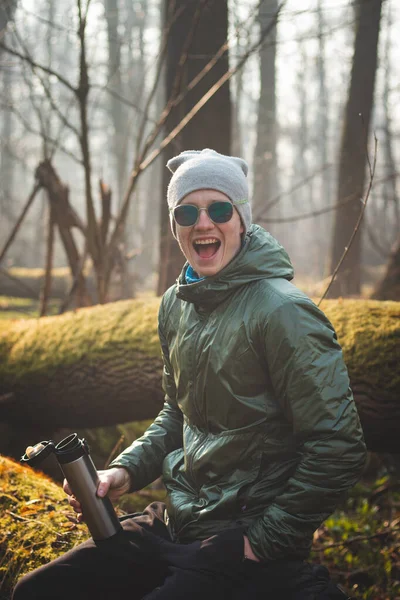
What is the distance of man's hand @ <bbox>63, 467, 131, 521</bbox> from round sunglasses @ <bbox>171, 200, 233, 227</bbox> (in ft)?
3.50

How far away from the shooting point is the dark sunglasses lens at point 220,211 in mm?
2143

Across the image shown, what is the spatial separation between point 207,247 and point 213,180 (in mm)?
270

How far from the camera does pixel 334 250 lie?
364 inches

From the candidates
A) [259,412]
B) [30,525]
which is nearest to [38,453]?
[259,412]

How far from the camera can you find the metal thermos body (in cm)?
202

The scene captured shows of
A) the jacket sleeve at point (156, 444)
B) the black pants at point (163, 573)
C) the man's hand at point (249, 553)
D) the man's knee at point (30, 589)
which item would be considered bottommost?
the man's knee at point (30, 589)

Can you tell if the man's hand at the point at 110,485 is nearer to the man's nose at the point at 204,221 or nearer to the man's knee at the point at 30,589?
the man's knee at the point at 30,589

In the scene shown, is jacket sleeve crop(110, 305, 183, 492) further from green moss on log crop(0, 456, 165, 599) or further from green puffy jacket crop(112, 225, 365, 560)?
green moss on log crop(0, 456, 165, 599)

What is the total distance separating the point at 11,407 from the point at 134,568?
113 inches

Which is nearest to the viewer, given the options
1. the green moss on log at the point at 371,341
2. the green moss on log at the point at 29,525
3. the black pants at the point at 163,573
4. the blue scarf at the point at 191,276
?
the black pants at the point at 163,573

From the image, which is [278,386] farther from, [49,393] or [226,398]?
[49,393]

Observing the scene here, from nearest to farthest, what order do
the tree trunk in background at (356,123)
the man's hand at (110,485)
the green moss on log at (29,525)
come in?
the man's hand at (110,485) → the green moss on log at (29,525) → the tree trunk in background at (356,123)

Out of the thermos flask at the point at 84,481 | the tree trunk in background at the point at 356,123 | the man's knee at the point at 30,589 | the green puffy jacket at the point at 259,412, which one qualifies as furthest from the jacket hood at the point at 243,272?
the tree trunk in background at the point at 356,123

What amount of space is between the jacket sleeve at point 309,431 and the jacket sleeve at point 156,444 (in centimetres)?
64
